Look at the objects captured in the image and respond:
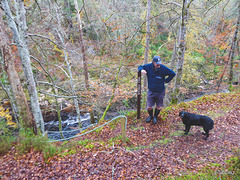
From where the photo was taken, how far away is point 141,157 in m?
3.58

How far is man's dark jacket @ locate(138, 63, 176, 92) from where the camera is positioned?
421 cm

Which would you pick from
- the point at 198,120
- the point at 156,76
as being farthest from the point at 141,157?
the point at 156,76

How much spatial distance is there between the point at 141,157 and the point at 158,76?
251cm

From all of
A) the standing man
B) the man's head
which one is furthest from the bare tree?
the man's head

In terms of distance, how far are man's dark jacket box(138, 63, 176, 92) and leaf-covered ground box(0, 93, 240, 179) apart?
64.3 inches

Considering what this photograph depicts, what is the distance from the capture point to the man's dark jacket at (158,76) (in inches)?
166

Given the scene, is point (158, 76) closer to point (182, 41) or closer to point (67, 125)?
point (182, 41)

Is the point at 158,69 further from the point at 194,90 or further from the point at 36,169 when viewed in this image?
the point at 194,90

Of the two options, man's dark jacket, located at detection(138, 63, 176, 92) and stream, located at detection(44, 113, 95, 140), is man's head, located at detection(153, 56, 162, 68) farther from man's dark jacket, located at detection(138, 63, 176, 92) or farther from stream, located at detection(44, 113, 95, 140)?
stream, located at detection(44, 113, 95, 140)

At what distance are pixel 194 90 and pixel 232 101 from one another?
9427 millimetres

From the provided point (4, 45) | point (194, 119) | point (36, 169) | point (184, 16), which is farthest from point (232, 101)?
point (4, 45)

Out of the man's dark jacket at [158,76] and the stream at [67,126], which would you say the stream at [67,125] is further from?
the man's dark jacket at [158,76]

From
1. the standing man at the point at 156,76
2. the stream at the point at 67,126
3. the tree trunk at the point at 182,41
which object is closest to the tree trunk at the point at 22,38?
the standing man at the point at 156,76

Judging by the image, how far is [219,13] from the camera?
8391 millimetres
